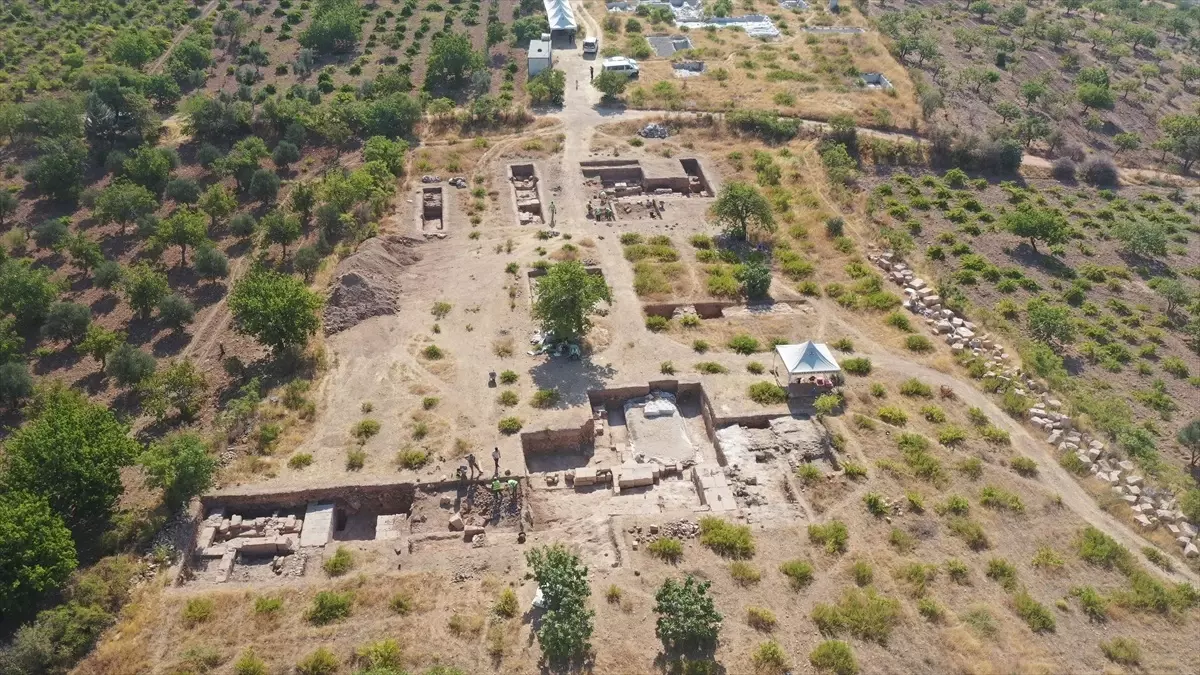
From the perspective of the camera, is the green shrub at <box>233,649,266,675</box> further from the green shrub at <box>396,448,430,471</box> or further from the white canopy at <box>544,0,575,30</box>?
the white canopy at <box>544,0,575,30</box>

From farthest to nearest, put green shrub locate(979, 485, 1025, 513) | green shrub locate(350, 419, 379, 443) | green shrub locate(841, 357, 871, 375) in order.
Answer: green shrub locate(841, 357, 871, 375) → green shrub locate(350, 419, 379, 443) → green shrub locate(979, 485, 1025, 513)

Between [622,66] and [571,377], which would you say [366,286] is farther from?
[622,66]

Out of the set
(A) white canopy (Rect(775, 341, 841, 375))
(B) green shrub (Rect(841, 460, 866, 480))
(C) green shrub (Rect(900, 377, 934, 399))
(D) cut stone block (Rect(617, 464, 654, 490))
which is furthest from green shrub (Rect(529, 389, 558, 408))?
(C) green shrub (Rect(900, 377, 934, 399))

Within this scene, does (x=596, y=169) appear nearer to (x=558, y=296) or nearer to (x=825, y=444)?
(x=558, y=296)

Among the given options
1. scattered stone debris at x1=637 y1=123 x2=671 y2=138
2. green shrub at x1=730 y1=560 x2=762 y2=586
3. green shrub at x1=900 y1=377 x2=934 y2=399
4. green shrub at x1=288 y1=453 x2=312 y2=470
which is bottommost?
green shrub at x1=288 y1=453 x2=312 y2=470

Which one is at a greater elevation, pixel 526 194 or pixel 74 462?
pixel 74 462

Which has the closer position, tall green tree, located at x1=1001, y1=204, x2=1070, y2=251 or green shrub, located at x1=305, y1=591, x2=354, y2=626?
green shrub, located at x1=305, y1=591, x2=354, y2=626

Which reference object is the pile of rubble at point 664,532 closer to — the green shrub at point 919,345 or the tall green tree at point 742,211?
the green shrub at point 919,345

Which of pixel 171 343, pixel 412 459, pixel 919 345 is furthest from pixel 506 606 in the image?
pixel 919 345
